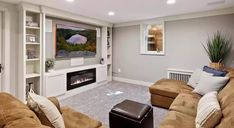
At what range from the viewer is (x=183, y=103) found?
99.1 inches

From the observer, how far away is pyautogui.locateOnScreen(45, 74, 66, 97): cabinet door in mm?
3871

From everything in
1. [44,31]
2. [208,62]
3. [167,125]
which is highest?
[44,31]

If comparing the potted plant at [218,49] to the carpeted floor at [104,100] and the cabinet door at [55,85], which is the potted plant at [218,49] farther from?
the cabinet door at [55,85]

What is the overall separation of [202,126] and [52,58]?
374 cm

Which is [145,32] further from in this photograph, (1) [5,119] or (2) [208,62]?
(1) [5,119]

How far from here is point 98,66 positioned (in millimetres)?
5469

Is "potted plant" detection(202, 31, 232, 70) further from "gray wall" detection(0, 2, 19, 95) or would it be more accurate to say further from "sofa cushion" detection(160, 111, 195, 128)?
"gray wall" detection(0, 2, 19, 95)

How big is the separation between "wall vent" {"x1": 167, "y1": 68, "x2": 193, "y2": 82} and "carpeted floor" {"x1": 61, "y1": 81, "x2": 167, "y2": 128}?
924 mm

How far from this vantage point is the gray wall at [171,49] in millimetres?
4367

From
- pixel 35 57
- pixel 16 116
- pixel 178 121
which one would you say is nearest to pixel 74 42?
pixel 35 57

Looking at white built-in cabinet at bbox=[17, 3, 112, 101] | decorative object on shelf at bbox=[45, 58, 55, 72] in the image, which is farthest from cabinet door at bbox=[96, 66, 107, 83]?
decorative object on shelf at bbox=[45, 58, 55, 72]

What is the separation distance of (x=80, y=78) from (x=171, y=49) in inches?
113

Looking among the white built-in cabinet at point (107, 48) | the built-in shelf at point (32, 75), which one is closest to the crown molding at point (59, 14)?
the white built-in cabinet at point (107, 48)

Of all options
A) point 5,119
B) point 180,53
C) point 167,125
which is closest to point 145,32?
point 180,53
